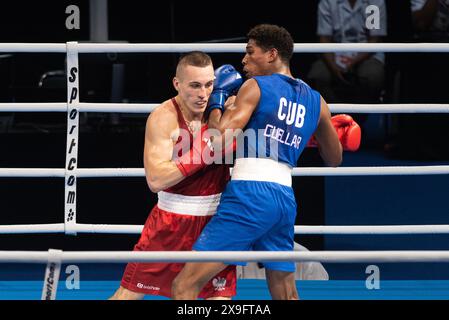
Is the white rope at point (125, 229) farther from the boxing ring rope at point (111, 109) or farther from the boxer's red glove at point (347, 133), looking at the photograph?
the boxer's red glove at point (347, 133)

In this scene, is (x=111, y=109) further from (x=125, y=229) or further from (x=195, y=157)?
(x=195, y=157)

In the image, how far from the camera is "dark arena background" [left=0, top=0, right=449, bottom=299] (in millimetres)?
5762

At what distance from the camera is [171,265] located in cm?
409

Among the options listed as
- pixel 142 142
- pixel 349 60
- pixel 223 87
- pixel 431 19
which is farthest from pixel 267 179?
pixel 431 19

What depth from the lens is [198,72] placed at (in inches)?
159

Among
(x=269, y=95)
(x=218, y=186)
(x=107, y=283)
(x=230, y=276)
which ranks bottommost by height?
(x=107, y=283)

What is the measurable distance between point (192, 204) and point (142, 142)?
5.60 feet

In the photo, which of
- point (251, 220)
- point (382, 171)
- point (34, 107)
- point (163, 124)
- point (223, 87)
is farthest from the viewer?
point (382, 171)

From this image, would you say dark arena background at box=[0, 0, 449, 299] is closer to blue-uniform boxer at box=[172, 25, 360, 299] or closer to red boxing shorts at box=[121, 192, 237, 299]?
red boxing shorts at box=[121, 192, 237, 299]

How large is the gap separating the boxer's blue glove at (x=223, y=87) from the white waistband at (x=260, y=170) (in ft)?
0.76

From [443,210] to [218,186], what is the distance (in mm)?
3082

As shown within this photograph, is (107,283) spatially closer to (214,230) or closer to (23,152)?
(23,152)

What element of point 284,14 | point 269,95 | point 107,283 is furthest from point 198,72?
point 284,14

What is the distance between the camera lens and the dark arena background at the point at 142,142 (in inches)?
227
